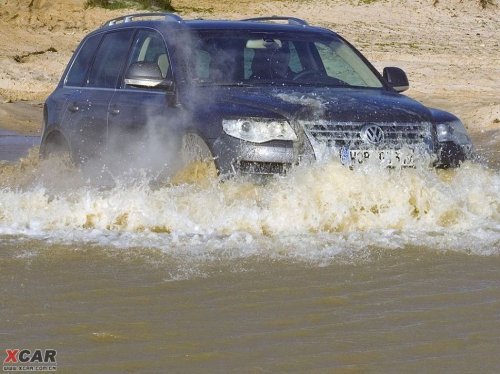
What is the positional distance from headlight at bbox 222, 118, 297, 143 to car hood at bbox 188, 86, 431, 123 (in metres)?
0.05

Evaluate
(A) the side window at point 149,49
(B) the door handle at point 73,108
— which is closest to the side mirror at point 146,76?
(A) the side window at point 149,49

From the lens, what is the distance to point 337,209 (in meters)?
7.03

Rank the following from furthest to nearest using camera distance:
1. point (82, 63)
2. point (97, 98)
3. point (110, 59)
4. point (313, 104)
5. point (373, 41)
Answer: point (373, 41) → point (82, 63) → point (110, 59) → point (97, 98) → point (313, 104)

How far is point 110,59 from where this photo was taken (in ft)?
27.8

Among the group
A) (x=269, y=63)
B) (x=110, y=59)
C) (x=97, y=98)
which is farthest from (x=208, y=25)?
(x=97, y=98)

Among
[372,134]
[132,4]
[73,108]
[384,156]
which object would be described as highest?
[372,134]

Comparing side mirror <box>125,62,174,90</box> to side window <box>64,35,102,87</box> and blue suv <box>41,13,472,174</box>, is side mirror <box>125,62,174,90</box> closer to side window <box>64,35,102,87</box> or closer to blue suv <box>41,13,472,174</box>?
blue suv <box>41,13,472,174</box>

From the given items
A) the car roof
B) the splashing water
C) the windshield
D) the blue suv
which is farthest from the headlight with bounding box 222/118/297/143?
the car roof

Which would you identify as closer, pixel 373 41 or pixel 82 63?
pixel 82 63

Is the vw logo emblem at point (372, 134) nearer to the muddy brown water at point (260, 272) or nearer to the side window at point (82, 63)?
the muddy brown water at point (260, 272)

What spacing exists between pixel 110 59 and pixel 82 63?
18.4 inches

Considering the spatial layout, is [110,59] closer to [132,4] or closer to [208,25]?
[208,25]

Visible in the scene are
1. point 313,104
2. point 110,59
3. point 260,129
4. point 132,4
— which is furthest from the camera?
point 132,4

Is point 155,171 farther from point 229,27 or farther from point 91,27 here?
point 91,27
